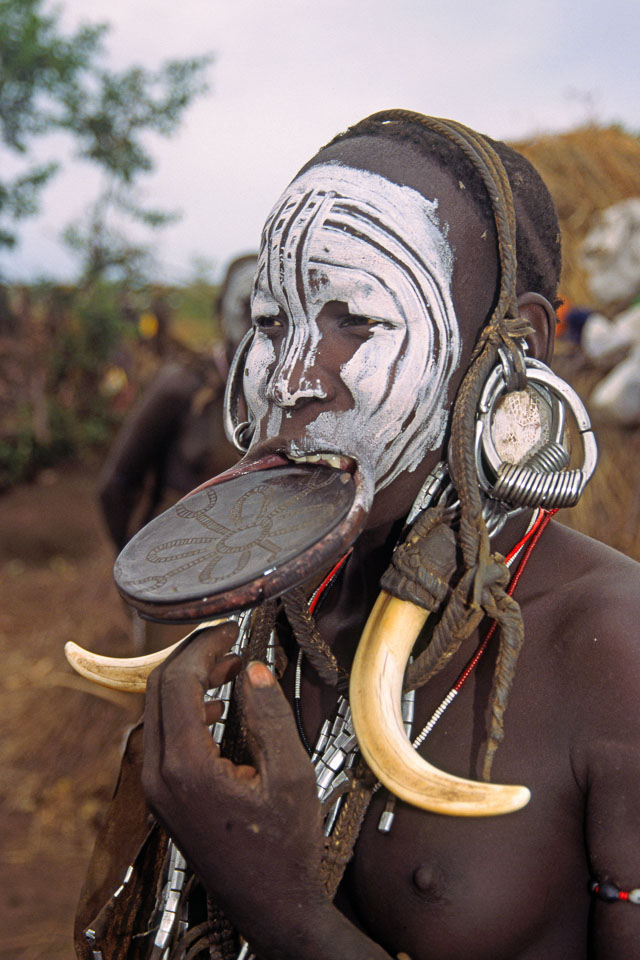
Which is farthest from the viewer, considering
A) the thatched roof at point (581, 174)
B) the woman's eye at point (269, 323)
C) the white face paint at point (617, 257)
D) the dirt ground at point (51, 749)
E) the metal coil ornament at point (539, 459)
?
the thatched roof at point (581, 174)

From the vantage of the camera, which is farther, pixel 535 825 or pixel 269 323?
pixel 269 323

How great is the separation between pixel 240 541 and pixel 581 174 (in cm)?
598

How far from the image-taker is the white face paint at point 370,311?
1153mm

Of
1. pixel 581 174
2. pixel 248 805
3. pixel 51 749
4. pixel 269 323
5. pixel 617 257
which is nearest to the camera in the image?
pixel 248 805

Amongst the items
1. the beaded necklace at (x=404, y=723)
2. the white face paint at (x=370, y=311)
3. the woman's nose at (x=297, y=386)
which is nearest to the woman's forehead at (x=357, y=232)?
the white face paint at (x=370, y=311)

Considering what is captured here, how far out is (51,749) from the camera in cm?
432

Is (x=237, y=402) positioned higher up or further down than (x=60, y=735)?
higher up

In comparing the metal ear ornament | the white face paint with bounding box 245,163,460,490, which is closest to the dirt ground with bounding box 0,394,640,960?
the metal ear ornament

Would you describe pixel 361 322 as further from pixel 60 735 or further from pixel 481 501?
pixel 60 735

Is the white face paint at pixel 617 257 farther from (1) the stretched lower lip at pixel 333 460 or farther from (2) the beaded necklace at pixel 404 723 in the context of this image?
(1) the stretched lower lip at pixel 333 460

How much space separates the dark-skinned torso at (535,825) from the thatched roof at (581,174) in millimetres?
4845

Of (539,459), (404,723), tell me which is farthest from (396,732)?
(539,459)

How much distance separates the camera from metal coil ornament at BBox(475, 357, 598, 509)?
1135mm

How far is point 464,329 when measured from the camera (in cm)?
121
